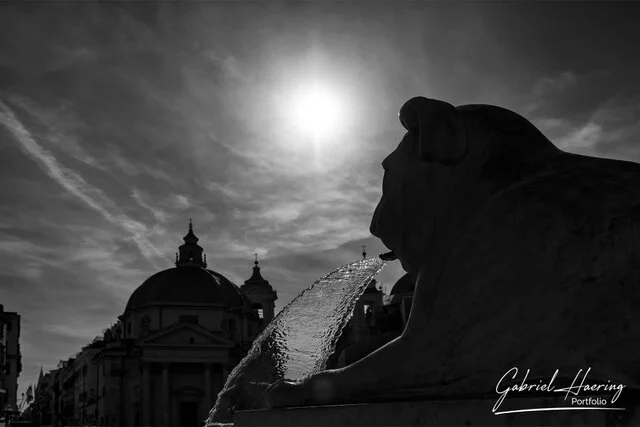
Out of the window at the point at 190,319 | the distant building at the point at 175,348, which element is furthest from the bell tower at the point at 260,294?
the window at the point at 190,319

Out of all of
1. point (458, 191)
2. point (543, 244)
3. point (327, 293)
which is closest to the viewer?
point (543, 244)

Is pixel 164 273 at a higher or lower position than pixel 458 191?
higher

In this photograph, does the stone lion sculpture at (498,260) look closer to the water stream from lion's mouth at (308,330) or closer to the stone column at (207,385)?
the water stream from lion's mouth at (308,330)

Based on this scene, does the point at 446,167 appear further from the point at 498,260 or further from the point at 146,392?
the point at 146,392

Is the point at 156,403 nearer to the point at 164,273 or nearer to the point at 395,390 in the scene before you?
the point at 164,273

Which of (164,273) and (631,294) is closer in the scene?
(631,294)

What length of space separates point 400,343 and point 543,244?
0.77m

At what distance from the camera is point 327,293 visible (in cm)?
683

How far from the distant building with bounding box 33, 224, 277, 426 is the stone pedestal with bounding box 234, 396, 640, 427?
163 feet

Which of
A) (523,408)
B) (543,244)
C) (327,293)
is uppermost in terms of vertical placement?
(327,293)

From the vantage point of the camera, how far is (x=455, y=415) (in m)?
2.26

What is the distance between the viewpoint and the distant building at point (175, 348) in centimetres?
5172

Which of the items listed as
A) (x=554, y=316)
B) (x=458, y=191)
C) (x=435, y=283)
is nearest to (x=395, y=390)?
(x=435, y=283)

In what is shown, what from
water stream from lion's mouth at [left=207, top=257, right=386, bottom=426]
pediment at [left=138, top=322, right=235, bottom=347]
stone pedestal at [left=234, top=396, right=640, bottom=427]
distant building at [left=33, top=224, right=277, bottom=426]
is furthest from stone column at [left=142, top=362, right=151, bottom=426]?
stone pedestal at [left=234, top=396, right=640, bottom=427]
